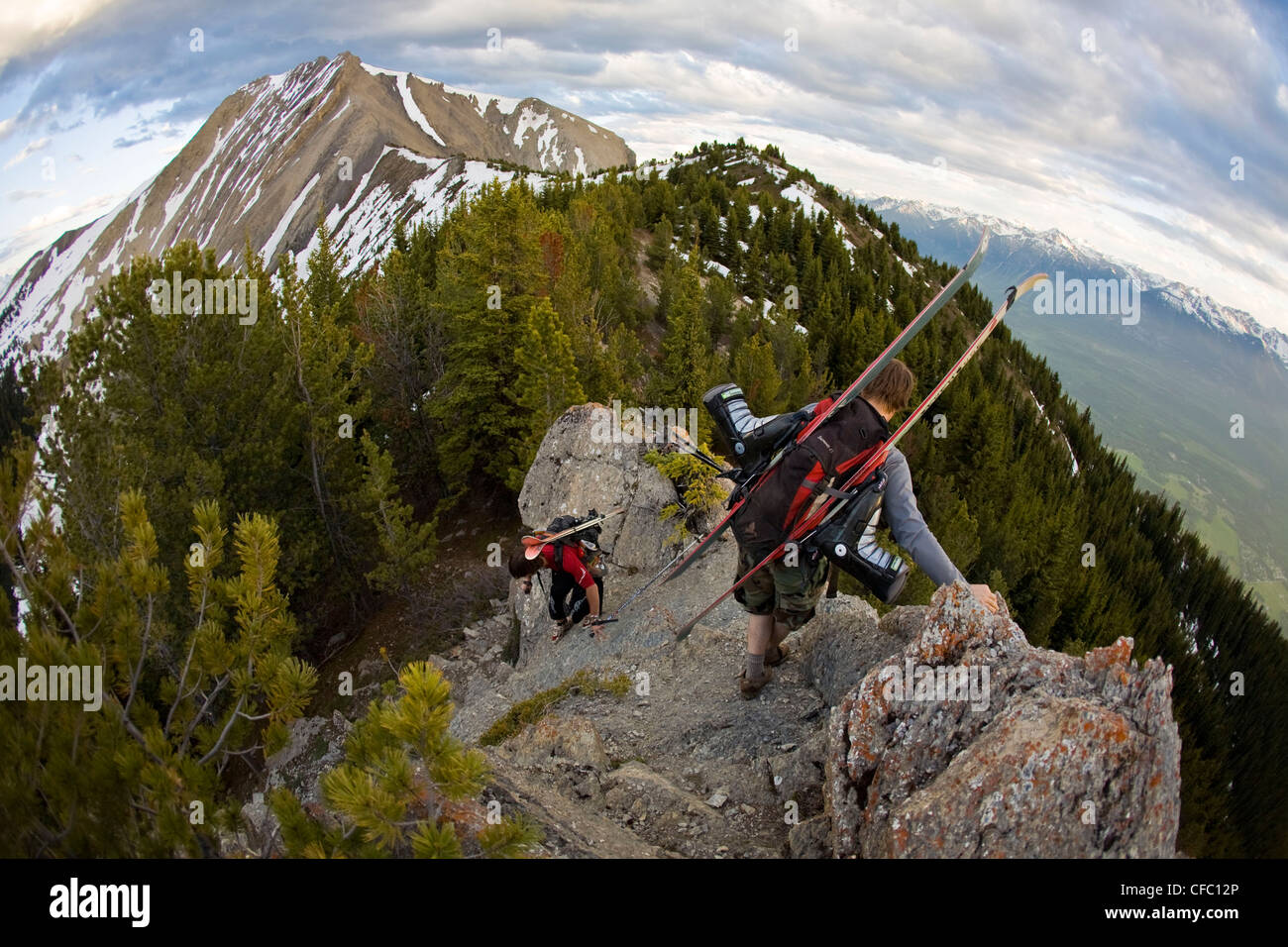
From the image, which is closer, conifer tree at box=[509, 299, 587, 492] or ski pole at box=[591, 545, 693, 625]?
ski pole at box=[591, 545, 693, 625]

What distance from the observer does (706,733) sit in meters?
8.09

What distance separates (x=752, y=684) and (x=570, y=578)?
4.20 meters

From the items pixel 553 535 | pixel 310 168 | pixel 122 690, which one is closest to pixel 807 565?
pixel 553 535

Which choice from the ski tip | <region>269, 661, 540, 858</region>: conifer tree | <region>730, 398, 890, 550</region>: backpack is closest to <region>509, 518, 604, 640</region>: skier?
<region>730, 398, 890, 550</region>: backpack

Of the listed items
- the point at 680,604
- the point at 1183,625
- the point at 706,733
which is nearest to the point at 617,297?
the point at 680,604

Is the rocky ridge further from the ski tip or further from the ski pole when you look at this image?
the ski tip

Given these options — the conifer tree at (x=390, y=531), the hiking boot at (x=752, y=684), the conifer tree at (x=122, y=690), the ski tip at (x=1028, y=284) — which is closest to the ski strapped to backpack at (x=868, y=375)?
the ski tip at (x=1028, y=284)

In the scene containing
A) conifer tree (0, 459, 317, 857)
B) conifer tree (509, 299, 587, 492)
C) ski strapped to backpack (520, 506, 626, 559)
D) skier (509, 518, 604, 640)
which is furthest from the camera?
conifer tree (509, 299, 587, 492)

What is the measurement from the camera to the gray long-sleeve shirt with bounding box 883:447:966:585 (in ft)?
18.1

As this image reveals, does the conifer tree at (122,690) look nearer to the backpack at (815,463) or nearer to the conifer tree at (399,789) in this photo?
the conifer tree at (399,789)

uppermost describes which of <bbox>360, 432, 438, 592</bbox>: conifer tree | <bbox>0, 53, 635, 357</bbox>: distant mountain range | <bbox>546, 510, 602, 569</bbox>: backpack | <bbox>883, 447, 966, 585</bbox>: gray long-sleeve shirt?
<bbox>0, 53, 635, 357</bbox>: distant mountain range

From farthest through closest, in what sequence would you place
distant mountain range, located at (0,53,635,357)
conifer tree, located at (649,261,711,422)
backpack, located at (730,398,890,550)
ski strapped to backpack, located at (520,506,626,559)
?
distant mountain range, located at (0,53,635,357) < conifer tree, located at (649,261,711,422) < ski strapped to backpack, located at (520,506,626,559) < backpack, located at (730,398,890,550)
